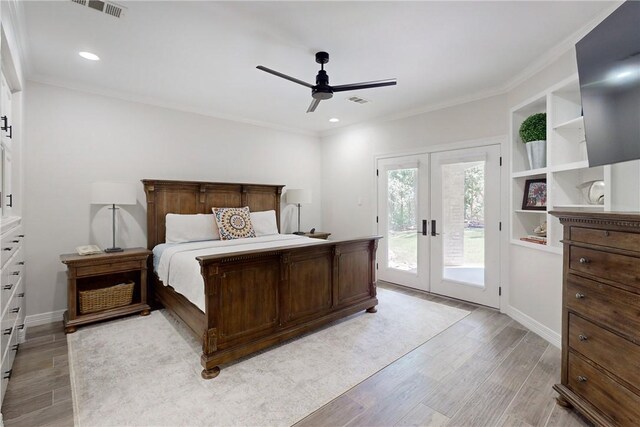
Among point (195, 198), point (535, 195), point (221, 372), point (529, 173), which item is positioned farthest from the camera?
point (195, 198)

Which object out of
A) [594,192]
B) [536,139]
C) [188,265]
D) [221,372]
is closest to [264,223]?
[188,265]

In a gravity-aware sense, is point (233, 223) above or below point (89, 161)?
below

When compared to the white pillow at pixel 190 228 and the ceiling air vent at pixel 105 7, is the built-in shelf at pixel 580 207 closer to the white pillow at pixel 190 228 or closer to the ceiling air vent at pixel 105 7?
the white pillow at pixel 190 228

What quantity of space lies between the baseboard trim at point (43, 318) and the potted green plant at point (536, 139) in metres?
5.40

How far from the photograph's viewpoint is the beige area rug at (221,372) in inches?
74.4

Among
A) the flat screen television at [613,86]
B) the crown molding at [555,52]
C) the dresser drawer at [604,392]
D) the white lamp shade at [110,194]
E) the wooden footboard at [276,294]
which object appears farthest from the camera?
the white lamp shade at [110,194]

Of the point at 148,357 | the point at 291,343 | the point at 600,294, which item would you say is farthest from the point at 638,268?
the point at 148,357

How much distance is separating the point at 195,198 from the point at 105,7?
2.48 m

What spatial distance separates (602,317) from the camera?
168cm

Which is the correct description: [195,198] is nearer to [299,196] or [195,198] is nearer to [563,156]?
[299,196]

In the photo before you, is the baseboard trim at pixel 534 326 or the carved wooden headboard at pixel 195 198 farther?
the carved wooden headboard at pixel 195 198

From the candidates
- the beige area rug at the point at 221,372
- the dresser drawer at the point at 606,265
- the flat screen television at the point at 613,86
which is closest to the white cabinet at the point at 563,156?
the flat screen television at the point at 613,86

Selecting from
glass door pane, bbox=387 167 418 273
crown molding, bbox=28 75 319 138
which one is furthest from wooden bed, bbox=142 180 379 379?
glass door pane, bbox=387 167 418 273

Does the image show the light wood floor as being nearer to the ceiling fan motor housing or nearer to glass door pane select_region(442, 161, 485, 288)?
glass door pane select_region(442, 161, 485, 288)
